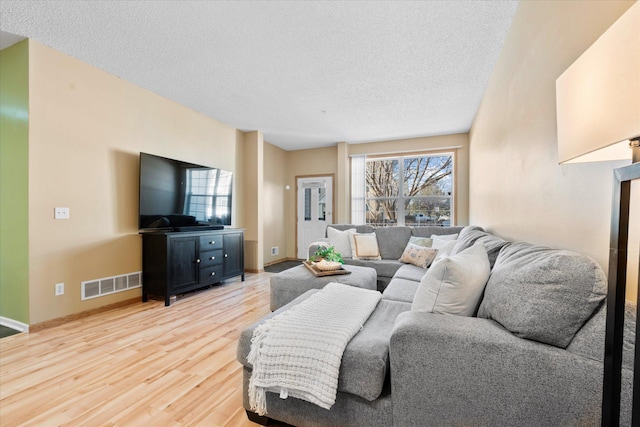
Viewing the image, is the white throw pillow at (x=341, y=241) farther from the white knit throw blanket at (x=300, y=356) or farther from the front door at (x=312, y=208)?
the white knit throw blanket at (x=300, y=356)

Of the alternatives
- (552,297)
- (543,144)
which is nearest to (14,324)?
(552,297)

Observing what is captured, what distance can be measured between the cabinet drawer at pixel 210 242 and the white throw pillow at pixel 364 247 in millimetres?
1904

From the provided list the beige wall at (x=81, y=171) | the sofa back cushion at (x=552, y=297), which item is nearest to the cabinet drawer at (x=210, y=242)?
the beige wall at (x=81, y=171)

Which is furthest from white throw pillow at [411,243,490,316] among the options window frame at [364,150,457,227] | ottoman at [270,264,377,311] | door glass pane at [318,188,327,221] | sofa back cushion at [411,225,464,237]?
door glass pane at [318,188,327,221]

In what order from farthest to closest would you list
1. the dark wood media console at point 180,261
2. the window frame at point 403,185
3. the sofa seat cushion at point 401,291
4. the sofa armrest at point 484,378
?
the window frame at point 403,185 < the dark wood media console at point 180,261 < the sofa seat cushion at point 401,291 < the sofa armrest at point 484,378

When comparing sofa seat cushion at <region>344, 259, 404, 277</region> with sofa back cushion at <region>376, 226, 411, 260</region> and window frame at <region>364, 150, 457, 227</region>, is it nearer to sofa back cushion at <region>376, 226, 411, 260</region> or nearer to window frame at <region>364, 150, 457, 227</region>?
sofa back cushion at <region>376, 226, 411, 260</region>

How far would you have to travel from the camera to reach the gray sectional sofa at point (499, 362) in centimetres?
88

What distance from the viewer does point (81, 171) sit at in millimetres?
2766

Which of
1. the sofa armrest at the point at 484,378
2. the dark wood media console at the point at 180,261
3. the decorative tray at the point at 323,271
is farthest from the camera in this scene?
the dark wood media console at the point at 180,261

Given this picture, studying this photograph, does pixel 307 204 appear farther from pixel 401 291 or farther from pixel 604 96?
pixel 604 96

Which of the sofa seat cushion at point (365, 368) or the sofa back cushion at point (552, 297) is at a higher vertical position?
the sofa back cushion at point (552, 297)

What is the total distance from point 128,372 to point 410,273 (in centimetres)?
249

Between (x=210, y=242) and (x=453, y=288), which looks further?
(x=210, y=242)

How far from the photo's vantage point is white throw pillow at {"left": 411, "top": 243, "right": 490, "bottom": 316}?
127 centimetres
